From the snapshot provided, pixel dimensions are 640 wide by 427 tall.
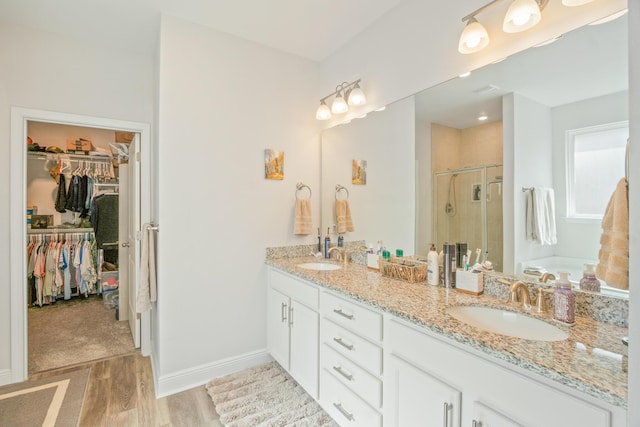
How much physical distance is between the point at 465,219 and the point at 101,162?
4.83 metres

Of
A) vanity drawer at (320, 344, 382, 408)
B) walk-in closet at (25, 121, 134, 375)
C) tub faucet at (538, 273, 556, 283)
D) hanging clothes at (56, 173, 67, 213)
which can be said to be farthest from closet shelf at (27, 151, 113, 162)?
tub faucet at (538, 273, 556, 283)

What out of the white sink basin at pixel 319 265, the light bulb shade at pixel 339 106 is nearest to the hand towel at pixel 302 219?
the white sink basin at pixel 319 265

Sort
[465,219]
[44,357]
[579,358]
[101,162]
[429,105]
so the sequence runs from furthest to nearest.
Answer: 1. [101,162]
2. [44,357]
3. [429,105]
4. [465,219]
5. [579,358]

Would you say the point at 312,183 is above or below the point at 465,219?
above

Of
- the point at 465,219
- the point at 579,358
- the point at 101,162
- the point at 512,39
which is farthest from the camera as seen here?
the point at 101,162

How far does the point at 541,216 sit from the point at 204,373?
2.36 meters

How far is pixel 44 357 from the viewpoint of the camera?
2.62 metres

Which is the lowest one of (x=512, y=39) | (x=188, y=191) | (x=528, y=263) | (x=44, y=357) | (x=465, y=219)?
(x=44, y=357)

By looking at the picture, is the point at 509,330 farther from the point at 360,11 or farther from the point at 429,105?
the point at 360,11

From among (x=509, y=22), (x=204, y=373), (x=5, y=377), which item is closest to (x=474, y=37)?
(x=509, y=22)

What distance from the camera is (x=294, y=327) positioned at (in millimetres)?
2125

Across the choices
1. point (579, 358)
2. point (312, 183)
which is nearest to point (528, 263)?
point (579, 358)

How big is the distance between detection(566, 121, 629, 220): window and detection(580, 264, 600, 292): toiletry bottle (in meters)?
0.21

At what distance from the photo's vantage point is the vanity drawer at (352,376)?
56.4 inches
